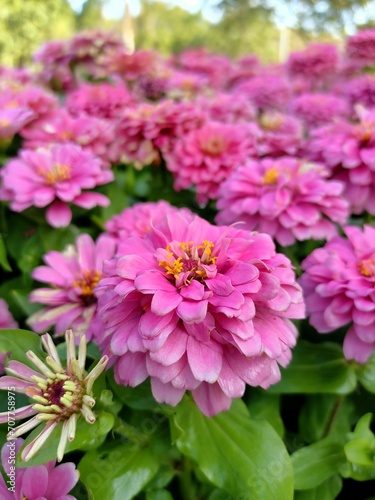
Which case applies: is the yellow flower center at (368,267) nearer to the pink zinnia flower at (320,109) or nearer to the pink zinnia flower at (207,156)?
the pink zinnia flower at (207,156)

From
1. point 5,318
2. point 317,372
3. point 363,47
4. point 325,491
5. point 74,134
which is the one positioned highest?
point 363,47

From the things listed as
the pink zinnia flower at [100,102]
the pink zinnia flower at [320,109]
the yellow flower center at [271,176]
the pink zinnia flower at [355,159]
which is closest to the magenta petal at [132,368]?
the yellow flower center at [271,176]

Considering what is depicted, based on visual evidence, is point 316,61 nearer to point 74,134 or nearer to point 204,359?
point 74,134

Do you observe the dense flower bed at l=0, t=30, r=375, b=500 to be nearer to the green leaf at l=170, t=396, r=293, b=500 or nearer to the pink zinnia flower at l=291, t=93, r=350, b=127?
the green leaf at l=170, t=396, r=293, b=500

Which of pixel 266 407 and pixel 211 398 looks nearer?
pixel 211 398

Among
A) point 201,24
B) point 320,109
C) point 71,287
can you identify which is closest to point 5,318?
point 71,287

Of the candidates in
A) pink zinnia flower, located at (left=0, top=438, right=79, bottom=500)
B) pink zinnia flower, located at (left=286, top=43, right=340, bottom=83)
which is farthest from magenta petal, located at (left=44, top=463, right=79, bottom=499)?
pink zinnia flower, located at (left=286, top=43, right=340, bottom=83)
